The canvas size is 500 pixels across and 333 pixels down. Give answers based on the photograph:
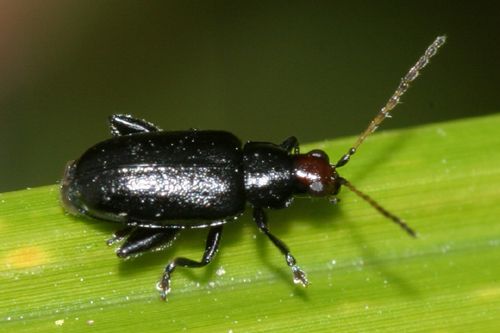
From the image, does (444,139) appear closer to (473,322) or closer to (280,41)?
(473,322)

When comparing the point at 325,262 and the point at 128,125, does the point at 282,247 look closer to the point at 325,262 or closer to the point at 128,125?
the point at 325,262

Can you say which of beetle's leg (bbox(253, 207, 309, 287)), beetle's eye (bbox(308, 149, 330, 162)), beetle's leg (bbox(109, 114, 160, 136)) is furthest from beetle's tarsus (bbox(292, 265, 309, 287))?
beetle's leg (bbox(109, 114, 160, 136))

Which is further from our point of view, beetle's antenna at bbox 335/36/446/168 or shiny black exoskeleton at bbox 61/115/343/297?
beetle's antenna at bbox 335/36/446/168

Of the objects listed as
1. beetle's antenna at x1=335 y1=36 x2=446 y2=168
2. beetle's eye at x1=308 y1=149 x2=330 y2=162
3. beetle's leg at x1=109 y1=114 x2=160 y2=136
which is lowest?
beetle's eye at x1=308 y1=149 x2=330 y2=162

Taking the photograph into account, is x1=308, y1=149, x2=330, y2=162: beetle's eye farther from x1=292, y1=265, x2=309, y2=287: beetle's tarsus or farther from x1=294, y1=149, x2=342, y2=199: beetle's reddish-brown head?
x1=292, y1=265, x2=309, y2=287: beetle's tarsus

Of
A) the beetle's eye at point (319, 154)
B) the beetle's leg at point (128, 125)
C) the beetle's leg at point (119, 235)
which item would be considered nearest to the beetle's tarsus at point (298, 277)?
the beetle's eye at point (319, 154)

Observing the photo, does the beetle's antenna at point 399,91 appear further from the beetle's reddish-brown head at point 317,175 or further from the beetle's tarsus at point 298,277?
the beetle's tarsus at point 298,277

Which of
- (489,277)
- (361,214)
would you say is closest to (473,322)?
(489,277)
